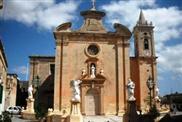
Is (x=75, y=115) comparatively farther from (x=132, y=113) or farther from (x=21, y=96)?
(x=21, y=96)

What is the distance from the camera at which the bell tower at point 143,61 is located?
3878cm

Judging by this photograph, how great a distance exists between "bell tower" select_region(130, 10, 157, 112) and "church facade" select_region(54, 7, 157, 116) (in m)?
1.89

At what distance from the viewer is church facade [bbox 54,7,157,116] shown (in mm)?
34062

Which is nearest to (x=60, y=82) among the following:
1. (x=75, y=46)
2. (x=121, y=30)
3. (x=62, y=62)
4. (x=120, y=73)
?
(x=62, y=62)

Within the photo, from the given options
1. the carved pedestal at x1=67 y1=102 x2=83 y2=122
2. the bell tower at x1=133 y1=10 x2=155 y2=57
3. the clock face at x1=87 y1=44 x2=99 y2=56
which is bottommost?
the carved pedestal at x1=67 y1=102 x2=83 y2=122

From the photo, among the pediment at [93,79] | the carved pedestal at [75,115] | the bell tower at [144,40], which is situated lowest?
the carved pedestal at [75,115]

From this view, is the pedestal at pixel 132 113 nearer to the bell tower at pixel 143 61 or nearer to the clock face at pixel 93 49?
the clock face at pixel 93 49

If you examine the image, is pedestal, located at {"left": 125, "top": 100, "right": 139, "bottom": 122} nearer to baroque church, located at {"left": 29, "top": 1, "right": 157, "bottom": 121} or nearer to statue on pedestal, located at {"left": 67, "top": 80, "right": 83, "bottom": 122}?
statue on pedestal, located at {"left": 67, "top": 80, "right": 83, "bottom": 122}

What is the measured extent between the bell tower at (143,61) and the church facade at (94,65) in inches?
74.5

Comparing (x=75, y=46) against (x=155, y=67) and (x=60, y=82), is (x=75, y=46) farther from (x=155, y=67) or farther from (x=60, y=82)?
(x=155, y=67)

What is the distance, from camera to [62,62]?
114 ft

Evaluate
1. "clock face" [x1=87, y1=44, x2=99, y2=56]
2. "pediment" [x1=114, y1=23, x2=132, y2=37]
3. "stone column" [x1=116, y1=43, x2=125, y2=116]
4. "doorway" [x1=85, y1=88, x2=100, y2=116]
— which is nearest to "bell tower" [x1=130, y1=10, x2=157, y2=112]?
"stone column" [x1=116, y1=43, x2=125, y2=116]

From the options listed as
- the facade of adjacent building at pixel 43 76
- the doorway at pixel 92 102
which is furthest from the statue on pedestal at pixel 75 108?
the facade of adjacent building at pixel 43 76

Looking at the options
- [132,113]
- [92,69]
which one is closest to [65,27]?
[92,69]
